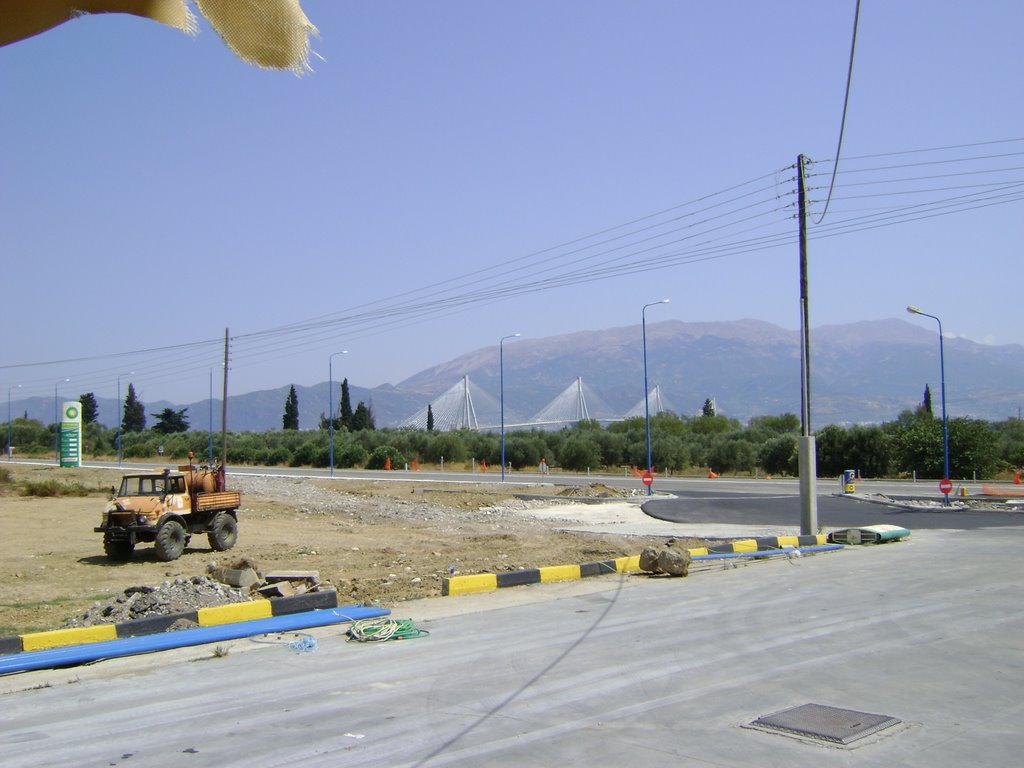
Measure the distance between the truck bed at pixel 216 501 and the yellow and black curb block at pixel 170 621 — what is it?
9.29 metres

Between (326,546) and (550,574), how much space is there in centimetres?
890

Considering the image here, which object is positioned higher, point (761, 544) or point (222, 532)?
point (222, 532)

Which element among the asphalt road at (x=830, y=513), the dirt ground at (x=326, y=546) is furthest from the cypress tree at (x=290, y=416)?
the asphalt road at (x=830, y=513)

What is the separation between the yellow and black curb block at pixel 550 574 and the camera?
16.3 m

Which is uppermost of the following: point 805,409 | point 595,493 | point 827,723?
point 805,409

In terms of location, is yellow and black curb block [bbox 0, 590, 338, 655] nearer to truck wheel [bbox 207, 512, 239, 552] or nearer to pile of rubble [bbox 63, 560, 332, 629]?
pile of rubble [bbox 63, 560, 332, 629]

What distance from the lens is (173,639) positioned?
1184 cm

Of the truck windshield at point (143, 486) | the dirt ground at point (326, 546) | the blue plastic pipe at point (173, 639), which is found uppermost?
the truck windshield at point (143, 486)

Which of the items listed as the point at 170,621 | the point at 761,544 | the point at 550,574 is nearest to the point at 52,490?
the point at 550,574

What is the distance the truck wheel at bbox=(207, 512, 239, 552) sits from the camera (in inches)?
921

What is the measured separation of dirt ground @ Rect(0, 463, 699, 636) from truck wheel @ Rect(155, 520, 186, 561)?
0.26 metres

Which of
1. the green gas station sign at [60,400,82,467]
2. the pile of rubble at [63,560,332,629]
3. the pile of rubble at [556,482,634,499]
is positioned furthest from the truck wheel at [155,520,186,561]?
the green gas station sign at [60,400,82,467]

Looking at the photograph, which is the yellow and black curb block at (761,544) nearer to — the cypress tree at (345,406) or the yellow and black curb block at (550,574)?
the yellow and black curb block at (550,574)

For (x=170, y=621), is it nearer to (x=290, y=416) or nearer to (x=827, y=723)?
(x=827, y=723)
